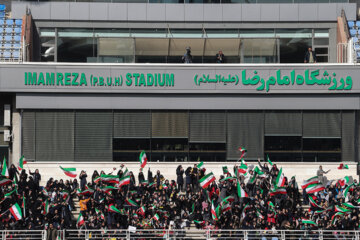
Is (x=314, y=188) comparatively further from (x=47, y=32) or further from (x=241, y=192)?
(x=47, y=32)

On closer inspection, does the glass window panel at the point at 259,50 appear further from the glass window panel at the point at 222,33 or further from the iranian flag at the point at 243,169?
the iranian flag at the point at 243,169

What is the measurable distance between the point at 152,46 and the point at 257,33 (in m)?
6.01

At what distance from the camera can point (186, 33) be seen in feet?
177

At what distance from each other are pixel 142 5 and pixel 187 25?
2780mm

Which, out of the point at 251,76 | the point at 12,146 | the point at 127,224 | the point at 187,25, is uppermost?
the point at 187,25

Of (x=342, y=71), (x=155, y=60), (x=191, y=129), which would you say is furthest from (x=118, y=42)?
(x=342, y=71)

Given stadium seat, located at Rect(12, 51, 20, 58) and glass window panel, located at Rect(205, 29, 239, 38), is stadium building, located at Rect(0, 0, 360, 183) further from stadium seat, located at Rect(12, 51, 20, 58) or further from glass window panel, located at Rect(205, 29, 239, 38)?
glass window panel, located at Rect(205, 29, 239, 38)

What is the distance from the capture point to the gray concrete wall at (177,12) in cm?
5372

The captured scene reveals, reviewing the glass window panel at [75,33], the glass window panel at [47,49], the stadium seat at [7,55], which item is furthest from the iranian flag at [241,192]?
the glass window panel at [47,49]

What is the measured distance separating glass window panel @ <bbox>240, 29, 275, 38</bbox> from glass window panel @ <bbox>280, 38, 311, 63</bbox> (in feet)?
2.86

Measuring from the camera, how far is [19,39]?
171 ft

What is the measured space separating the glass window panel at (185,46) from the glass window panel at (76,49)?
14.3 feet

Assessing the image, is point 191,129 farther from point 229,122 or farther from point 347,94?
point 347,94

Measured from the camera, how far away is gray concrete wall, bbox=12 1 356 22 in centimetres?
5372
